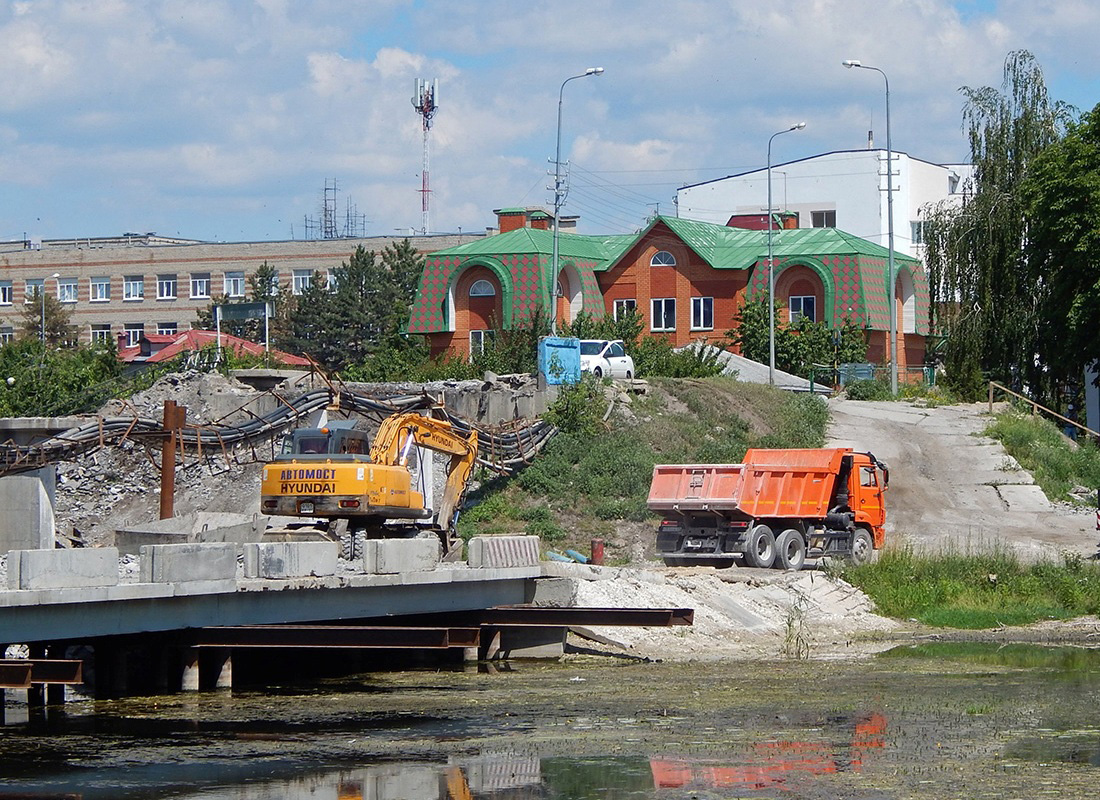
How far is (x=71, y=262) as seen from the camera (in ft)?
325

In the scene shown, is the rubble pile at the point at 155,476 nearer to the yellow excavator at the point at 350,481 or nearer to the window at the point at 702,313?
the yellow excavator at the point at 350,481

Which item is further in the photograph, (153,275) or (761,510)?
(153,275)

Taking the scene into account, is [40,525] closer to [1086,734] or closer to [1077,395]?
[1086,734]

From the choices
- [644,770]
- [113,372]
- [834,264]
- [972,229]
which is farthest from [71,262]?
[644,770]

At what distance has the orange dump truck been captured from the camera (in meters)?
33.3

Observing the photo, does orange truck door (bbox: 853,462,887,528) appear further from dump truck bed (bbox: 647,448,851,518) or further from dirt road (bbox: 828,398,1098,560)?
dirt road (bbox: 828,398,1098,560)

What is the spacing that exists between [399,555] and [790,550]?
12.7 metres

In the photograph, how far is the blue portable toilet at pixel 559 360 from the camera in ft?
155

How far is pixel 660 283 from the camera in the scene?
213ft

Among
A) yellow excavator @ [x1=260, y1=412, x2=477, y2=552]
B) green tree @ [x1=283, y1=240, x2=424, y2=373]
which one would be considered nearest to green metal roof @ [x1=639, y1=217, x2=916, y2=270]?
green tree @ [x1=283, y1=240, x2=424, y2=373]

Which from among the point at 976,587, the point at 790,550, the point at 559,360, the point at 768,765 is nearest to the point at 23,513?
the point at 768,765

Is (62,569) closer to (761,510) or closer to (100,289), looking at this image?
(761,510)

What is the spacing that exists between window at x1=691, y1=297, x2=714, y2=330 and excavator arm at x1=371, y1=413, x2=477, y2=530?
3187 centimetres

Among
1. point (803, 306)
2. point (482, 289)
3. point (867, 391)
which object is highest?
point (482, 289)
